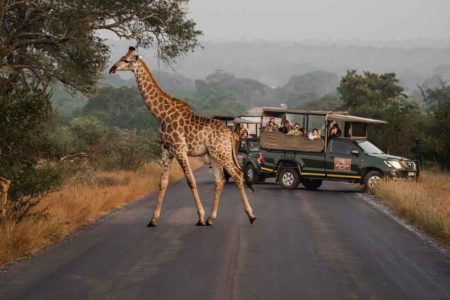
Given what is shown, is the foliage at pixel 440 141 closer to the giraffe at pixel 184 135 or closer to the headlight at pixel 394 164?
the headlight at pixel 394 164

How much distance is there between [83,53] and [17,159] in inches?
504

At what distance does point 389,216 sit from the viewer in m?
17.5

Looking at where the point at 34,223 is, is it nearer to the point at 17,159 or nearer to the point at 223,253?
the point at 17,159

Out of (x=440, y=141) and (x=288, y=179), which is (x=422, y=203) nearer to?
(x=288, y=179)

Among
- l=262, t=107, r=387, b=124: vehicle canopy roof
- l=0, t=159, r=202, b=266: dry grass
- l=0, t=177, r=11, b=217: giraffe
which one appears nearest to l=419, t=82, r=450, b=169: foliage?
l=262, t=107, r=387, b=124: vehicle canopy roof

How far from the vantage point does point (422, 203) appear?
698 inches

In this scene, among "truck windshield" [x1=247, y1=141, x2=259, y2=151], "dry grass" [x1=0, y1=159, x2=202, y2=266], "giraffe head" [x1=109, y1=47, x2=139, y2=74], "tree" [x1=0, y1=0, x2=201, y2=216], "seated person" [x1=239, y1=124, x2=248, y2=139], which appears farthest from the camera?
"truck windshield" [x1=247, y1=141, x2=259, y2=151]

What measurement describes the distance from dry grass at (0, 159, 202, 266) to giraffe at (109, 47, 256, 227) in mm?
1759

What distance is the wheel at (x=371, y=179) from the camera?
24.7 meters

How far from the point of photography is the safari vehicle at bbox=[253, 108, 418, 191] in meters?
24.8

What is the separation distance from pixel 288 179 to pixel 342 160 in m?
1.86

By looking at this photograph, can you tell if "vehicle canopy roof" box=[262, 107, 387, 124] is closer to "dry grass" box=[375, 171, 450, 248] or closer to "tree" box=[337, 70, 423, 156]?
"dry grass" box=[375, 171, 450, 248]

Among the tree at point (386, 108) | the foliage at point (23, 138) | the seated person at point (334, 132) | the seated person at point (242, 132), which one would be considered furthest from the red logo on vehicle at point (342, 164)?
the foliage at point (23, 138)

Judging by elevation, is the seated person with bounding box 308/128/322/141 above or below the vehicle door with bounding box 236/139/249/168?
above
